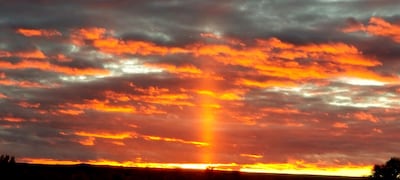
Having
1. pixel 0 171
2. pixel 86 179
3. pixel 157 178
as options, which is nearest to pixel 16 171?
pixel 0 171

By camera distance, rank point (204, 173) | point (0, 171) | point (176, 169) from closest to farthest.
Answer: point (0, 171), point (204, 173), point (176, 169)

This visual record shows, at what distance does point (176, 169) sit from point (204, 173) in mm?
13562

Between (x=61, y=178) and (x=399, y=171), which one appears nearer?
(x=61, y=178)

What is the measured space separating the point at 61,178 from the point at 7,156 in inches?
220

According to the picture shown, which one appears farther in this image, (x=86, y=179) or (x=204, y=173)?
(x=204, y=173)

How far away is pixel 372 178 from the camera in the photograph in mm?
72375

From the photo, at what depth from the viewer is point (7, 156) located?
66.5m

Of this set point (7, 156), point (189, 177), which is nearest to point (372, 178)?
point (189, 177)

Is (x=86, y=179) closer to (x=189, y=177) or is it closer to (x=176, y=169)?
(x=189, y=177)

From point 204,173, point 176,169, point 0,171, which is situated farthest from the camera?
point 176,169

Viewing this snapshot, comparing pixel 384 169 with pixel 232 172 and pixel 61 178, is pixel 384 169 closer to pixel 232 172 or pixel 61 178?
pixel 232 172

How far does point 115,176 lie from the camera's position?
228 feet

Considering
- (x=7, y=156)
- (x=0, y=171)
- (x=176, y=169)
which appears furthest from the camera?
(x=176, y=169)

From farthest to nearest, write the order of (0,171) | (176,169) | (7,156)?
(176,169) → (7,156) → (0,171)
